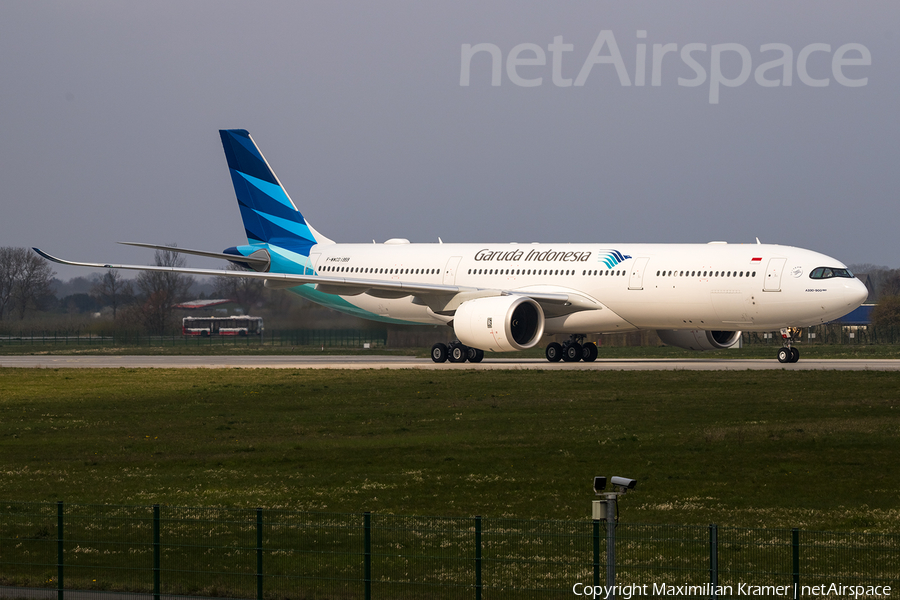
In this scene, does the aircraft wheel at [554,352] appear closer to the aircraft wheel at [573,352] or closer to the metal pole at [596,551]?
the aircraft wheel at [573,352]

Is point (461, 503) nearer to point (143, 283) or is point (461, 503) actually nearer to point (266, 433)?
point (266, 433)

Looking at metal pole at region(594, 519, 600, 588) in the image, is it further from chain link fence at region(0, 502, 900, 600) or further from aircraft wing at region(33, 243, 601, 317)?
aircraft wing at region(33, 243, 601, 317)

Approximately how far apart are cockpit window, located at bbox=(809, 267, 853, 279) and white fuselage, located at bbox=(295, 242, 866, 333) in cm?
19

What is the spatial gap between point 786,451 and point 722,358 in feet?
98.7

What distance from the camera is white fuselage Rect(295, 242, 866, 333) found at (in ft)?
134

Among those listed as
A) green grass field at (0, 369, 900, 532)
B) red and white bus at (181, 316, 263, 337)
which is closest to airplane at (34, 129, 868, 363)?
green grass field at (0, 369, 900, 532)

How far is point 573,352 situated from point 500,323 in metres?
6.35

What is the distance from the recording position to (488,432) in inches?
991

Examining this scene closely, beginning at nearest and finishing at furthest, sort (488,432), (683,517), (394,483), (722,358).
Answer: (683,517) < (394,483) < (488,432) < (722,358)

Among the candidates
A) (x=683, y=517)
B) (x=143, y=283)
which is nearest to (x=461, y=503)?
(x=683, y=517)

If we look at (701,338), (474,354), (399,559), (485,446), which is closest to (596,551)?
(399,559)

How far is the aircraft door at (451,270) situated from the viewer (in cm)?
4866

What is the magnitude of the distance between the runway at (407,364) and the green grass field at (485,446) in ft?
17.0

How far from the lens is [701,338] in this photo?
48.8 metres
